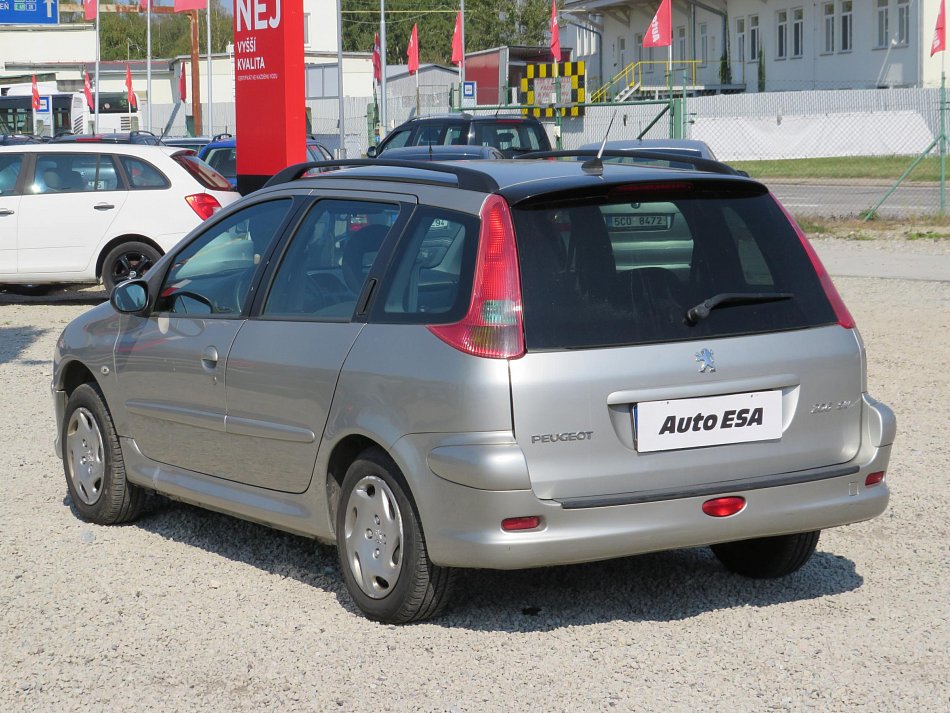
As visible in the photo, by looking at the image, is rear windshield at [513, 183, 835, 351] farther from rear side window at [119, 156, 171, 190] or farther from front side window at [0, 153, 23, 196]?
front side window at [0, 153, 23, 196]

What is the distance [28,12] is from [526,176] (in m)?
28.5

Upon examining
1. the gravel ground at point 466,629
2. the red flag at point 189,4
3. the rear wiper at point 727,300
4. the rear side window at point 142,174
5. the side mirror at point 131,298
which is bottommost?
the gravel ground at point 466,629

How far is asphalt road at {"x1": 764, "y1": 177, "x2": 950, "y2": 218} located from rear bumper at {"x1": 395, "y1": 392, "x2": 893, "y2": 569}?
1948 centimetres

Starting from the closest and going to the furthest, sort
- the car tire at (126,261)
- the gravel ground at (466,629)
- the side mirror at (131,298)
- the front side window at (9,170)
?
1. the gravel ground at (466,629)
2. the side mirror at (131,298)
3. the car tire at (126,261)
4. the front side window at (9,170)

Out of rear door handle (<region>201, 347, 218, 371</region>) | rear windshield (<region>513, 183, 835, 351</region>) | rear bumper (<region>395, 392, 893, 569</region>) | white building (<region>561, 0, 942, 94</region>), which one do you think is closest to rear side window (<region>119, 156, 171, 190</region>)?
rear door handle (<region>201, 347, 218, 371</region>)

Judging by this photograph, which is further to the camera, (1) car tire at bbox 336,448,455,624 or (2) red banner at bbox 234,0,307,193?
(2) red banner at bbox 234,0,307,193

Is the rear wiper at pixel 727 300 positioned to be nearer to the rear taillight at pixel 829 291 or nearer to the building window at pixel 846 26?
the rear taillight at pixel 829 291

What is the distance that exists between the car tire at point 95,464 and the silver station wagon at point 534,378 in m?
0.91

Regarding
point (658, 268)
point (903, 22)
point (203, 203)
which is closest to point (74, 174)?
point (203, 203)

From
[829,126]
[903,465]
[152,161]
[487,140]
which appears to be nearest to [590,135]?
[829,126]

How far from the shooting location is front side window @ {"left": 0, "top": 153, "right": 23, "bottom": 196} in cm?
1527

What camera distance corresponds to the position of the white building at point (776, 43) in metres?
47.3

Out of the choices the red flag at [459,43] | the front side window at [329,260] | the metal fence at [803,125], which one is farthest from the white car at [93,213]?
the red flag at [459,43]

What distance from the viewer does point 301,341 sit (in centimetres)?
516
